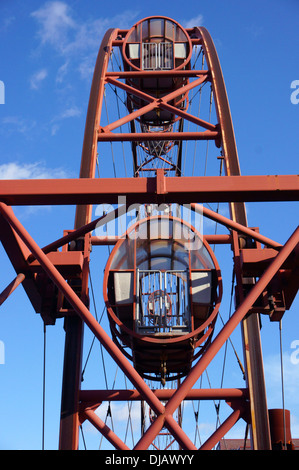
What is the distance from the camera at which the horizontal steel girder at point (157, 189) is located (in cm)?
811

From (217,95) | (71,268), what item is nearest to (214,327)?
(71,268)

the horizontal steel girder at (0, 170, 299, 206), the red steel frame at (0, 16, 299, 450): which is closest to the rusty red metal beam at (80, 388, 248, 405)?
the red steel frame at (0, 16, 299, 450)

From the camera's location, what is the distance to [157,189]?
8.05 m

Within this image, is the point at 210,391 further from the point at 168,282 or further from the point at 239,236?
the point at 239,236

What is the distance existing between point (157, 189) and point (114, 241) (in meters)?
4.66

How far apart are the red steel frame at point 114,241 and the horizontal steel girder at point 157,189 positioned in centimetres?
1

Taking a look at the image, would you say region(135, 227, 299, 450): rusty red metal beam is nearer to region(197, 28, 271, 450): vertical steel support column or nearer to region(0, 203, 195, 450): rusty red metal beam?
region(0, 203, 195, 450): rusty red metal beam

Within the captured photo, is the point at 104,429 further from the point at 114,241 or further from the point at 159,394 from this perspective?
the point at 114,241

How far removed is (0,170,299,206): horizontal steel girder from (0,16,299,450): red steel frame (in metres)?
0.01

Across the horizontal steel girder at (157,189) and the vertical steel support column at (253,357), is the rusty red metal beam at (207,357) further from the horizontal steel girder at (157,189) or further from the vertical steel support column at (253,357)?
the vertical steel support column at (253,357)

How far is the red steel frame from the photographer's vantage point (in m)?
8.10

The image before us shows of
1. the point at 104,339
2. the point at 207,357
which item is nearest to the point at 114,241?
the point at 104,339

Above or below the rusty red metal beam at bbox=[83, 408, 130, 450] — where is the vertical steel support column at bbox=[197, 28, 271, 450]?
above

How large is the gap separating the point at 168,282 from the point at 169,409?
4446 millimetres
